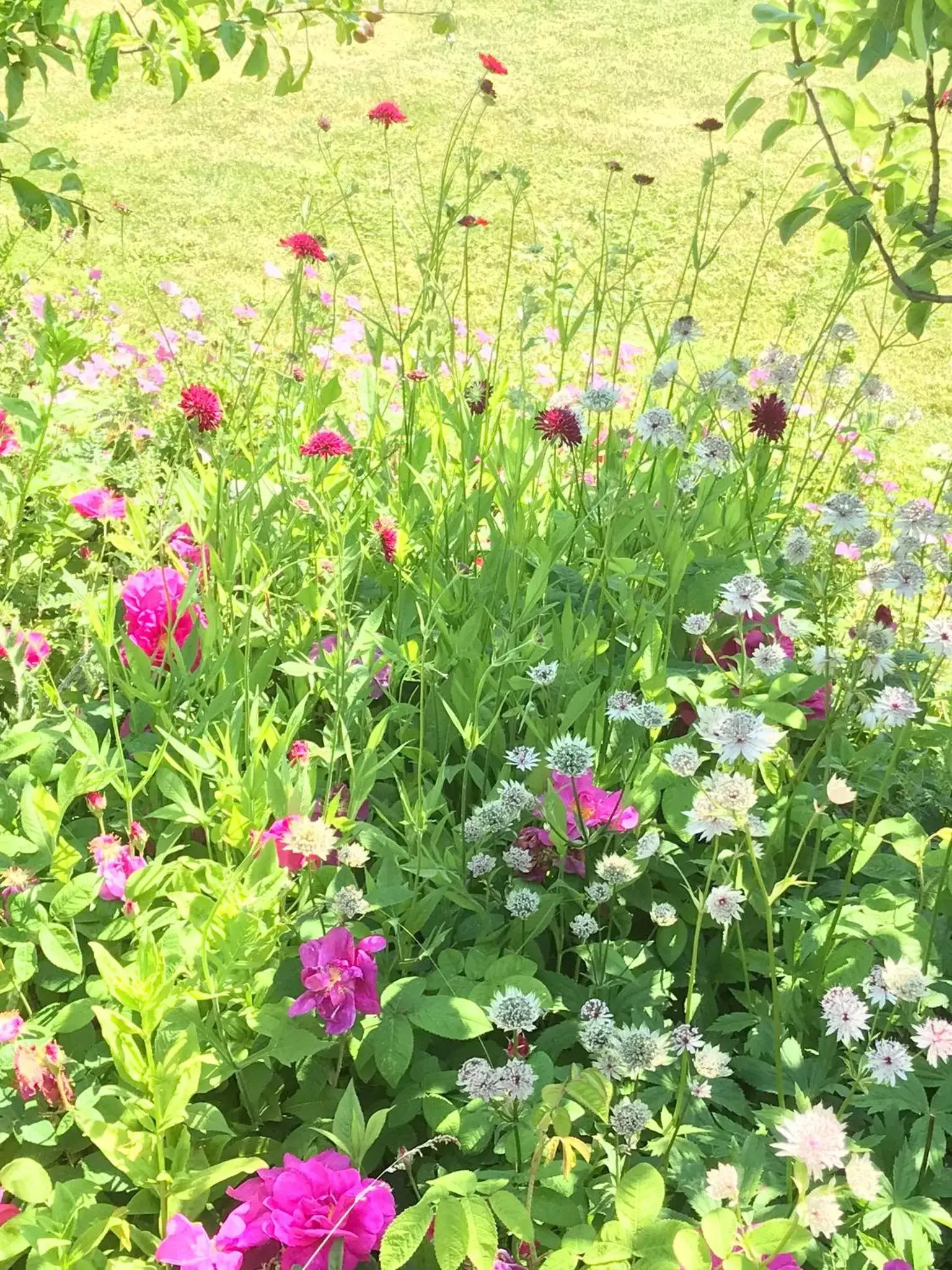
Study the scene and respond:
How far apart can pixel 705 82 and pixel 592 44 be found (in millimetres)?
1476

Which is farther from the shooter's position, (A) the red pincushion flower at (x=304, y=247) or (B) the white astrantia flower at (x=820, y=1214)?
(A) the red pincushion flower at (x=304, y=247)

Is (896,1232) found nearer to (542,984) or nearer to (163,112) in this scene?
(542,984)

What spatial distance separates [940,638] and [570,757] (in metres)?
0.52

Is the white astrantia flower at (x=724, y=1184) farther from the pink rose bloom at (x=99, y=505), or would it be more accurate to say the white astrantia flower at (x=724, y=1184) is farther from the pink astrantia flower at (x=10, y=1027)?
the pink rose bloom at (x=99, y=505)

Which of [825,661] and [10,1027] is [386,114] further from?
[10,1027]

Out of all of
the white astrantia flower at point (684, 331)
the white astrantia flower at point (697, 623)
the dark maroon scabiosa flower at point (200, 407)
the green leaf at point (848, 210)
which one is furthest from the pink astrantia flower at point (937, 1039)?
the white astrantia flower at point (684, 331)

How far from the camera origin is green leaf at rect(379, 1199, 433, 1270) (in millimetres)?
885

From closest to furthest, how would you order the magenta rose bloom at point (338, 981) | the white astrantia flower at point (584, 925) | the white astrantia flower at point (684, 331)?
the magenta rose bloom at point (338, 981), the white astrantia flower at point (584, 925), the white astrantia flower at point (684, 331)

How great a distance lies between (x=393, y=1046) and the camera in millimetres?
1205

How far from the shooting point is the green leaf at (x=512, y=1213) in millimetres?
884

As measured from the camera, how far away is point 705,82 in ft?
28.7

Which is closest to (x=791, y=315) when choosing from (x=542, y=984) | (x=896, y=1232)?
(x=542, y=984)

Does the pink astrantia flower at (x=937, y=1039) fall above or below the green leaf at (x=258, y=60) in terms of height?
below

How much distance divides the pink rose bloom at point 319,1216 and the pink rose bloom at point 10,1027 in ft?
1.09
